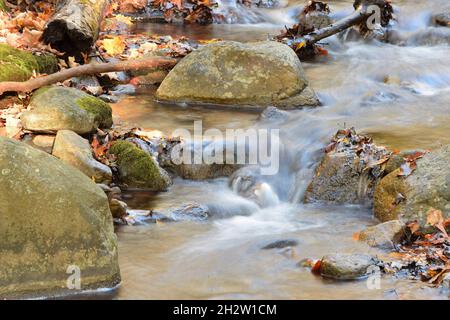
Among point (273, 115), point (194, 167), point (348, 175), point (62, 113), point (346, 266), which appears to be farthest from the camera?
point (273, 115)

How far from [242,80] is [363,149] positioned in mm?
2909

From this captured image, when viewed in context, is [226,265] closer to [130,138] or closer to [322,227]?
[322,227]

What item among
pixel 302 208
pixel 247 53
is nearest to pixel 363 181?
pixel 302 208

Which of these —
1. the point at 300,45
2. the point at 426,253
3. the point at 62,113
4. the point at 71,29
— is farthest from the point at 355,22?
the point at 426,253

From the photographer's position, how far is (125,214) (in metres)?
6.34

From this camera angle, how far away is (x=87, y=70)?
9.36 metres

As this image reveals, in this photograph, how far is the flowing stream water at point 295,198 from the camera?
4.91 meters

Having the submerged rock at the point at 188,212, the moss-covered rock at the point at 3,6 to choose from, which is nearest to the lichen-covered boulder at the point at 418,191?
the submerged rock at the point at 188,212

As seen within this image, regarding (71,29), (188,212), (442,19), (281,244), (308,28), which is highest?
(442,19)

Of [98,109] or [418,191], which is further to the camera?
[98,109]

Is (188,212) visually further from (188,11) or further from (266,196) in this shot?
(188,11)

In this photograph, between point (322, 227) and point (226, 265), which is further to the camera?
point (322, 227)

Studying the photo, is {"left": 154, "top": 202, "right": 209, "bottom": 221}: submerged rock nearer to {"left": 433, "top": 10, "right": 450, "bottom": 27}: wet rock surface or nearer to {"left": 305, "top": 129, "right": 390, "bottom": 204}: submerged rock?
{"left": 305, "top": 129, "right": 390, "bottom": 204}: submerged rock
